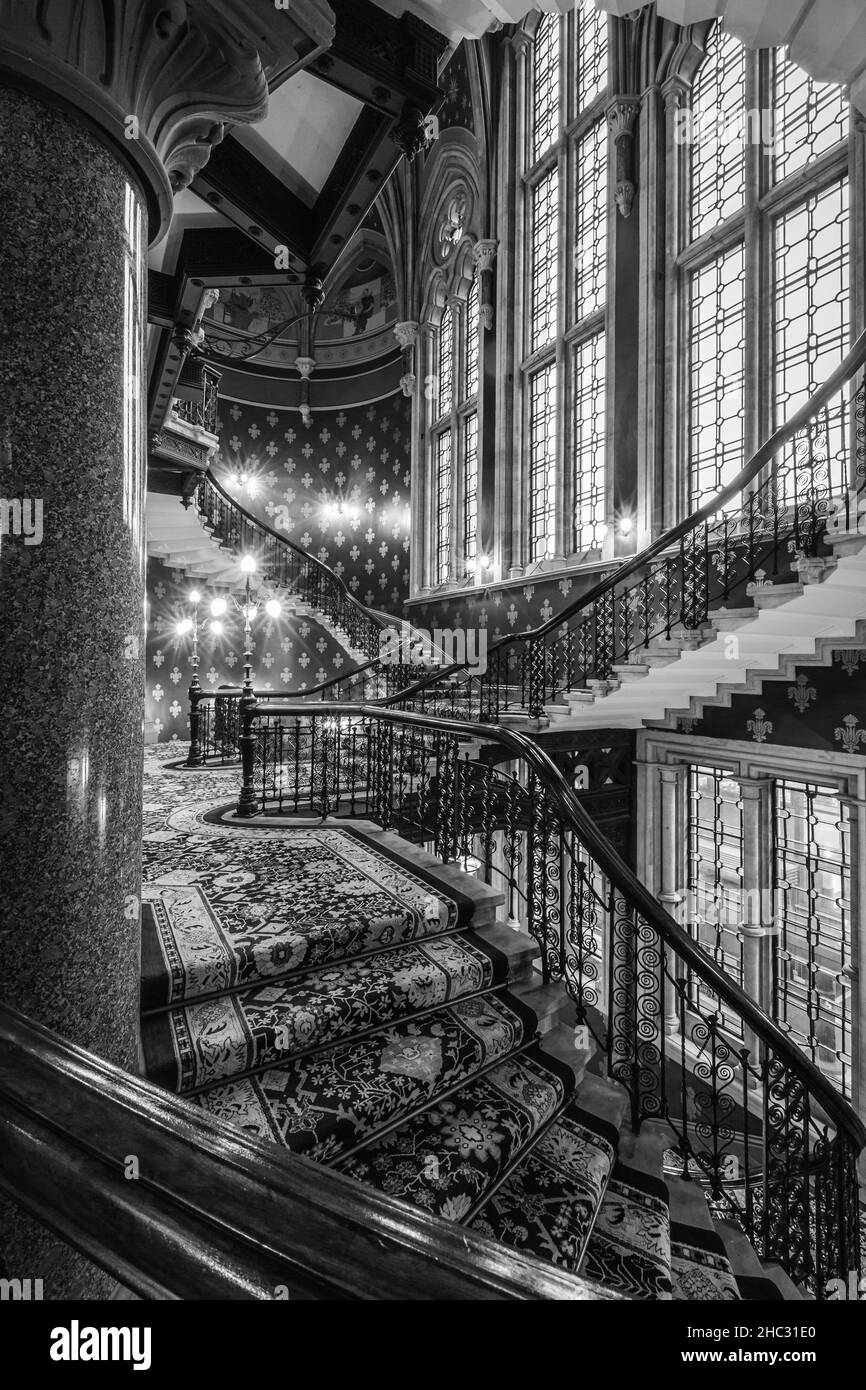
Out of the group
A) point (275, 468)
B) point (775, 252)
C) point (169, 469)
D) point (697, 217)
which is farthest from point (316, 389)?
point (775, 252)

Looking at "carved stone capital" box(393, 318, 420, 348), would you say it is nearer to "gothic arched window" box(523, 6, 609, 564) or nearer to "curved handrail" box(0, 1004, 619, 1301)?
"gothic arched window" box(523, 6, 609, 564)

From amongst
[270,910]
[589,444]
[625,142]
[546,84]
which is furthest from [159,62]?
[546,84]

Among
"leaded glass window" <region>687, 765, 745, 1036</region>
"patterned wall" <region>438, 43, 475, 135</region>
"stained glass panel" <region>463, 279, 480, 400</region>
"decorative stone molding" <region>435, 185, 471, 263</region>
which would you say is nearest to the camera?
"leaded glass window" <region>687, 765, 745, 1036</region>

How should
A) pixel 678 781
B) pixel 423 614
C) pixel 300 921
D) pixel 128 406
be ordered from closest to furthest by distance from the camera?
pixel 128 406, pixel 300 921, pixel 678 781, pixel 423 614

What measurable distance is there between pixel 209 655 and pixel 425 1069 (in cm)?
1154

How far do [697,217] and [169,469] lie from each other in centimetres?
782

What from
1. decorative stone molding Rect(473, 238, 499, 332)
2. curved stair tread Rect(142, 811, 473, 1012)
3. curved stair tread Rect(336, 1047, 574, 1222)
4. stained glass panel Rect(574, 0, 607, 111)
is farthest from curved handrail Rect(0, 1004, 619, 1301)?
decorative stone molding Rect(473, 238, 499, 332)

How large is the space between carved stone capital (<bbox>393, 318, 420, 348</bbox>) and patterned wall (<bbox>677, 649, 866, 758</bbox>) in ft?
36.8

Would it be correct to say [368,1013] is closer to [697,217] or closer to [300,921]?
[300,921]

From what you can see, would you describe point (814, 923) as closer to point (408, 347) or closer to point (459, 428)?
point (459, 428)

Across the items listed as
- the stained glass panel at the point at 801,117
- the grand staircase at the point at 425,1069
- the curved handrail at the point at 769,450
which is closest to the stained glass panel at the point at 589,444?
the stained glass panel at the point at 801,117

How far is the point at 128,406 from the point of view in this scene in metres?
1.68

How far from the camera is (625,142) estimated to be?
328 inches

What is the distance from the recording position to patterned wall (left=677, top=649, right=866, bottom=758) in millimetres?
5504
